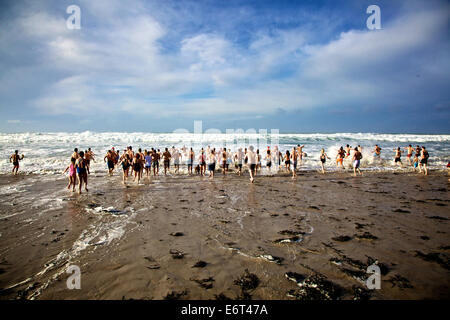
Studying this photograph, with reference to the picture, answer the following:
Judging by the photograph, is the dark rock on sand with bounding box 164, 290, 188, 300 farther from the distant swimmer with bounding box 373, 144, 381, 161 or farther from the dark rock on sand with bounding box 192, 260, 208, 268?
the distant swimmer with bounding box 373, 144, 381, 161

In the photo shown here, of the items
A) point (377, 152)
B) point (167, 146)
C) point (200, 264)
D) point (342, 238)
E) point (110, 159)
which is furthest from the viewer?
point (167, 146)

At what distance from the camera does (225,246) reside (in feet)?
14.6

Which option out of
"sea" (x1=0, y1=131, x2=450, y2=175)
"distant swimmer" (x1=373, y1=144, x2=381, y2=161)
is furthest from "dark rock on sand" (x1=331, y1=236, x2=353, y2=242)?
"distant swimmer" (x1=373, y1=144, x2=381, y2=161)

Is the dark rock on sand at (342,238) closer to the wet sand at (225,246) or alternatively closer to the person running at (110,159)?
the wet sand at (225,246)

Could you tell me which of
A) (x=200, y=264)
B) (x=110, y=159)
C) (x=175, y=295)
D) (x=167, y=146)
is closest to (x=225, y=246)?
(x=200, y=264)

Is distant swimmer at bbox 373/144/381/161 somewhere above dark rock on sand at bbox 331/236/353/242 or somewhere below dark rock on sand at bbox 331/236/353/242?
above

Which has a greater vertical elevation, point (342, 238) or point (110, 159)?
point (110, 159)

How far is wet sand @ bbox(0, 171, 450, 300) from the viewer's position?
3.18 metres

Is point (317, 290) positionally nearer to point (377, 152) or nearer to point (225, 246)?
point (225, 246)

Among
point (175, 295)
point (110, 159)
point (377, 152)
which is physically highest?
point (377, 152)

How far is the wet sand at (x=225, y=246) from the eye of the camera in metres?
3.18
